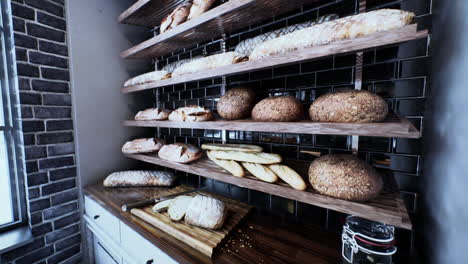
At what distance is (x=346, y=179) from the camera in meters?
0.64

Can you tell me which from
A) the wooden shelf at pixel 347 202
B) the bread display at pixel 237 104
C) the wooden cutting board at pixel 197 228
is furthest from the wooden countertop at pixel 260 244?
the bread display at pixel 237 104

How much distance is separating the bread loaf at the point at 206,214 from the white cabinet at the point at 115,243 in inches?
7.3

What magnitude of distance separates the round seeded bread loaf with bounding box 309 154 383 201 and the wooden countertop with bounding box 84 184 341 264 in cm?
33

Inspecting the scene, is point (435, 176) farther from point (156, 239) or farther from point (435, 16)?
point (156, 239)

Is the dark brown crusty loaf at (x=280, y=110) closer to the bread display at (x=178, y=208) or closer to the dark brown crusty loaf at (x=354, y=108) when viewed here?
the dark brown crusty loaf at (x=354, y=108)

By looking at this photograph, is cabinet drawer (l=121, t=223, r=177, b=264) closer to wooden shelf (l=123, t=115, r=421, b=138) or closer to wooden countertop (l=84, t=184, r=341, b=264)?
wooden countertop (l=84, t=184, r=341, b=264)

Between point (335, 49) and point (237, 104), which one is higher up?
point (335, 49)

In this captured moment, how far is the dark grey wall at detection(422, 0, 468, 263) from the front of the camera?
0.51m

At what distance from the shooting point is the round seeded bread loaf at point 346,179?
0.63 meters

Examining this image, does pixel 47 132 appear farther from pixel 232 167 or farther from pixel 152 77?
pixel 232 167

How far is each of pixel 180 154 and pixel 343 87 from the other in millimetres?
992

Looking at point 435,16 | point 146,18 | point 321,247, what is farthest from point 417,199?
point 146,18

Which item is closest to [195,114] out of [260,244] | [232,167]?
[232,167]

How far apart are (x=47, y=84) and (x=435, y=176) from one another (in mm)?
2191
